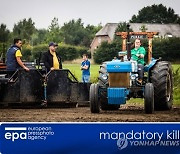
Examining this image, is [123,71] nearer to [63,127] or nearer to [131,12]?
A: [131,12]

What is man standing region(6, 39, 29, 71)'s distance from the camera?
19.3 feet

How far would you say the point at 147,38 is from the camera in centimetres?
514

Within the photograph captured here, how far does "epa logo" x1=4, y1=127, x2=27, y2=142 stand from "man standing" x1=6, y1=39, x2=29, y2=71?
9.31 ft

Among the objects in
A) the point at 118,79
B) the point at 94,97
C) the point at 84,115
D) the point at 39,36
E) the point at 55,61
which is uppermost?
the point at 39,36

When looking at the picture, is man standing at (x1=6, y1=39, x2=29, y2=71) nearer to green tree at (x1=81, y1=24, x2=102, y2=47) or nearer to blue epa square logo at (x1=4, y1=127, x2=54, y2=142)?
green tree at (x1=81, y1=24, x2=102, y2=47)

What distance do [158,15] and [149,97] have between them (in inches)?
36.9

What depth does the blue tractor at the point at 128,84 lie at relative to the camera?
5375 millimetres

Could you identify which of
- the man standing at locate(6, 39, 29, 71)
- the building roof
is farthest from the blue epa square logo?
the man standing at locate(6, 39, 29, 71)

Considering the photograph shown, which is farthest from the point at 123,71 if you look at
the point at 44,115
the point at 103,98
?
the point at 44,115

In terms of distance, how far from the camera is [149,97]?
17.3 ft

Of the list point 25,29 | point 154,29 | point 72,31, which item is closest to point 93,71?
point 154,29

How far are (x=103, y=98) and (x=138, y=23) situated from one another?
2.77 feet

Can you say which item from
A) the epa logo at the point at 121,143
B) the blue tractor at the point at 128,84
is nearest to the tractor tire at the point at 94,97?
the blue tractor at the point at 128,84

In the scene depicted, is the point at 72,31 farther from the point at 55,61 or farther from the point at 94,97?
the point at 55,61
